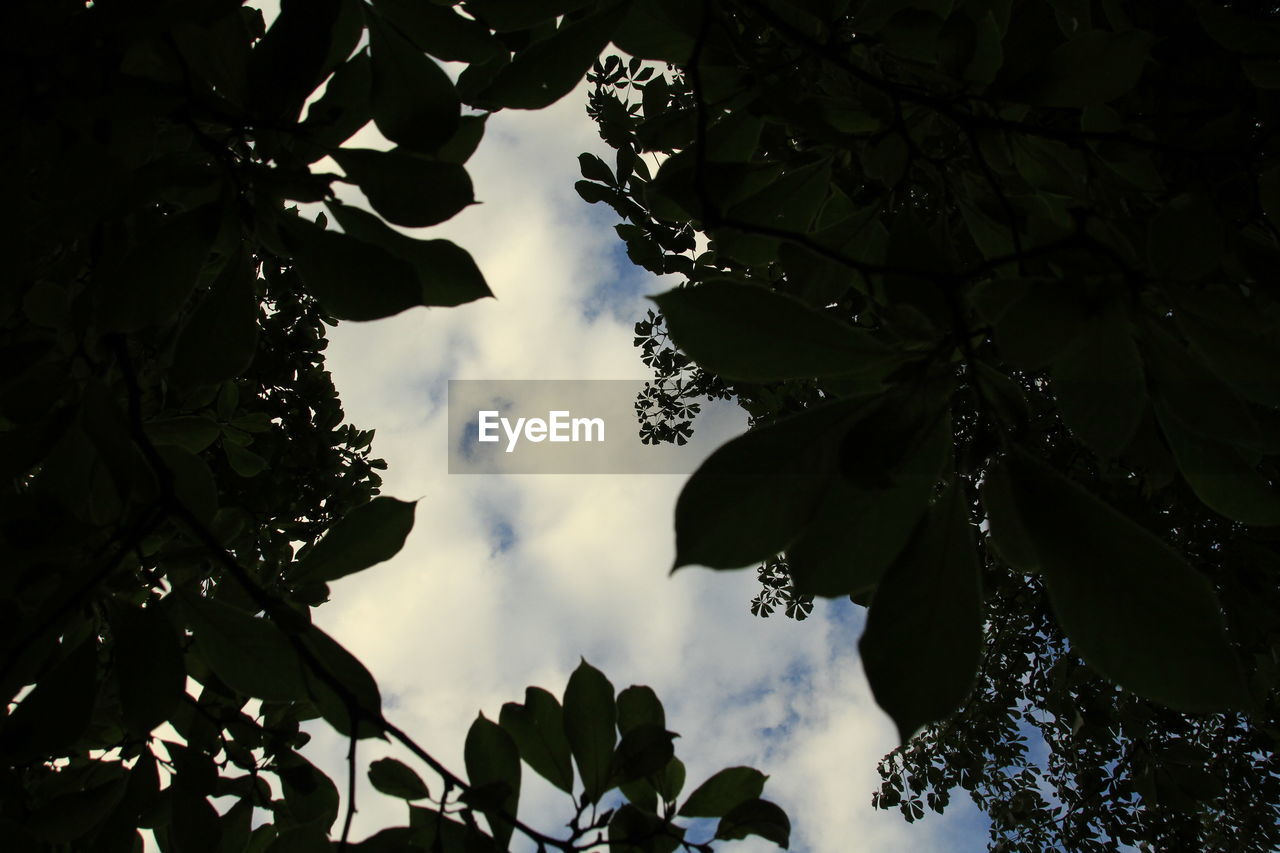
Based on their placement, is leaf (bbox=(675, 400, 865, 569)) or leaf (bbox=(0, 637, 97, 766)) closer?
leaf (bbox=(675, 400, 865, 569))

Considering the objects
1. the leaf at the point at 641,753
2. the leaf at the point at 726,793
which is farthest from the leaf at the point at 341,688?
the leaf at the point at 726,793

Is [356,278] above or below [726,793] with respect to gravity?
above

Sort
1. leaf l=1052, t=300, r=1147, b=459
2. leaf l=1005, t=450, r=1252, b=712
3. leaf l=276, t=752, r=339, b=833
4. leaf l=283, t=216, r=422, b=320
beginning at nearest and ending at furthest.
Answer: leaf l=1005, t=450, r=1252, b=712
leaf l=1052, t=300, r=1147, b=459
leaf l=283, t=216, r=422, b=320
leaf l=276, t=752, r=339, b=833

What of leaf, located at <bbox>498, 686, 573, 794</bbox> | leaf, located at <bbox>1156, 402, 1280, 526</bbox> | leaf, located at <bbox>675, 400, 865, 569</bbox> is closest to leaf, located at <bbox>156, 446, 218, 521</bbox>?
leaf, located at <bbox>498, 686, 573, 794</bbox>

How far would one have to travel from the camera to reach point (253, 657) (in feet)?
2.73

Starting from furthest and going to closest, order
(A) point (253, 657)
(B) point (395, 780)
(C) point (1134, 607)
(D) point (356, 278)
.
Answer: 1. (B) point (395, 780)
2. (A) point (253, 657)
3. (D) point (356, 278)
4. (C) point (1134, 607)

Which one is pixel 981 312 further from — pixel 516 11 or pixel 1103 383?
pixel 516 11

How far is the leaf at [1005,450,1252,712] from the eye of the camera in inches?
18.3

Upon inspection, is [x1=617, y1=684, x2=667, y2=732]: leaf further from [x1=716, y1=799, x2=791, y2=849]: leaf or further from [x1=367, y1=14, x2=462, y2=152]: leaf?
[x1=367, y1=14, x2=462, y2=152]: leaf

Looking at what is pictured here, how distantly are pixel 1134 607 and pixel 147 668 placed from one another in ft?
2.74

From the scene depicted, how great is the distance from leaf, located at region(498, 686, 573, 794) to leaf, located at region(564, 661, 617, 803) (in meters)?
0.04

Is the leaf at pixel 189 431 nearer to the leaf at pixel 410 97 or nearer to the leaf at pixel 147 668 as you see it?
the leaf at pixel 147 668

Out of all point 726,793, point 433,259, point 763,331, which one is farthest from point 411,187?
point 726,793

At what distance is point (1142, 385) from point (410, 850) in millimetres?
825
